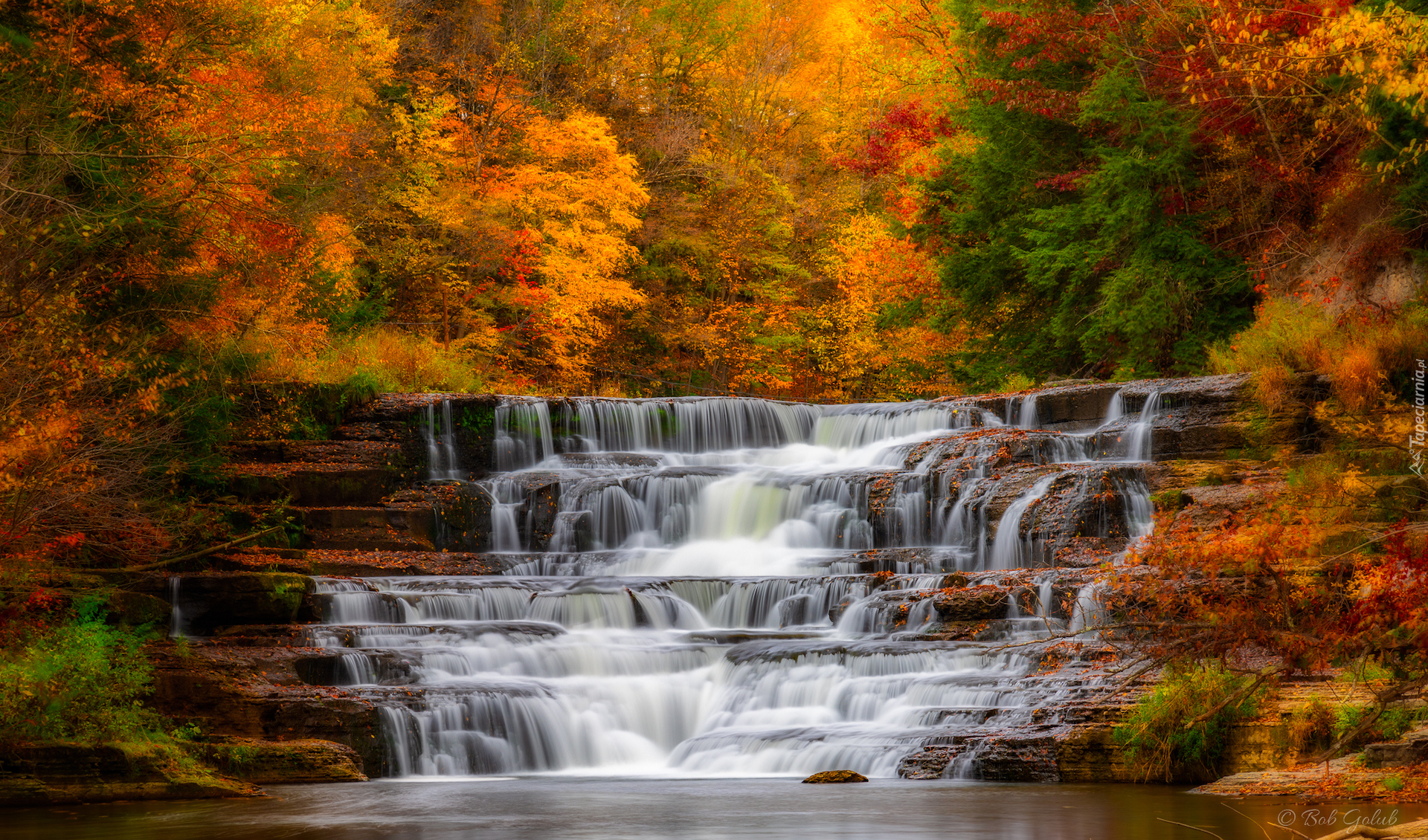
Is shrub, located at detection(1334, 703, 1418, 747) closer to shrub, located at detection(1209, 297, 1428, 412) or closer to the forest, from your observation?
the forest

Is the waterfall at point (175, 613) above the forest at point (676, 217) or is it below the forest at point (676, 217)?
below

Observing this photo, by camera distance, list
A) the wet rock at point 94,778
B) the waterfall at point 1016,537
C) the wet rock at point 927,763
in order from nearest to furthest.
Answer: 1. the wet rock at point 94,778
2. the wet rock at point 927,763
3. the waterfall at point 1016,537

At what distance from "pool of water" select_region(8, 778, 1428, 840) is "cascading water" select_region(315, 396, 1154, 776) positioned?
1.28 metres

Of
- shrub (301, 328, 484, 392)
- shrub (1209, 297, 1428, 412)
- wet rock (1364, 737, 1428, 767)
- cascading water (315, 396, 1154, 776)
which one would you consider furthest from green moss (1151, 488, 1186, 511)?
shrub (301, 328, 484, 392)

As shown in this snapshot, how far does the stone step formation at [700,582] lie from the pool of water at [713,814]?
3.69 feet

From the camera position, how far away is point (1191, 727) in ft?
35.2

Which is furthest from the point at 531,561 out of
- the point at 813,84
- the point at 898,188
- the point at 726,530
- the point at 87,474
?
the point at 813,84

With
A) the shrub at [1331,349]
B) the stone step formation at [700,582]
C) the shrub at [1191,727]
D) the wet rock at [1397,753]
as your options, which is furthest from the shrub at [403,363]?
the wet rock at [1397,753]

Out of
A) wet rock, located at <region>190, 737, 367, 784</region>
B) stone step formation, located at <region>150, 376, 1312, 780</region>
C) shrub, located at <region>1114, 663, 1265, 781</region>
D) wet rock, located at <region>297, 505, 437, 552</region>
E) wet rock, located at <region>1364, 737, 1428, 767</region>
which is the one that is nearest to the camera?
wet rock, located at <region>1364, 737, 1428, 767</region>

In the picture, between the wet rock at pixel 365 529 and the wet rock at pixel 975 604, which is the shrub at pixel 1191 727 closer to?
the wet rock at pixel 975 604

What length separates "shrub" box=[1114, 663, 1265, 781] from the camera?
35.6 feet

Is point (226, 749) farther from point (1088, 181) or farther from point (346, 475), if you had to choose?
point (1088, 181)

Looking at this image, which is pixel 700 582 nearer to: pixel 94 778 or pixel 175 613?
pixel 175 613

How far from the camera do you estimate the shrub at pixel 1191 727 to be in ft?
35.6
